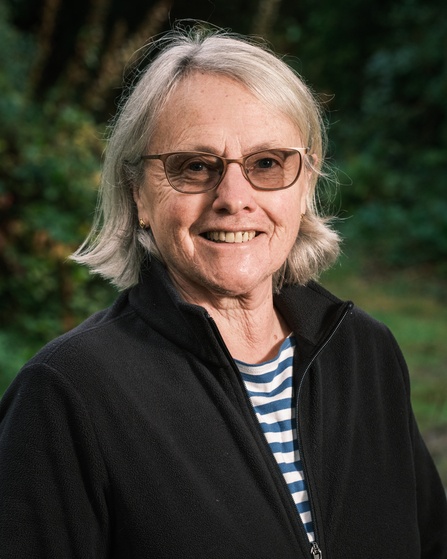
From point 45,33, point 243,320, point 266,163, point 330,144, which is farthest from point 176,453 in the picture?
point 330,144

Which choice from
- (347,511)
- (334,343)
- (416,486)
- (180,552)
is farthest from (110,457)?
(416,486)

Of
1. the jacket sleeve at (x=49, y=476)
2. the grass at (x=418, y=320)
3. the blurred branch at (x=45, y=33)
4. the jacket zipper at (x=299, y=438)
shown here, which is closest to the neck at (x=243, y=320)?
the jacket zipper at (x=299, y=438)

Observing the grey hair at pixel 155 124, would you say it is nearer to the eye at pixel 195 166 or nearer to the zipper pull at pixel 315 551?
the eye at pixel 195 166

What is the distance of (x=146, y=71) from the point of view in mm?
1750

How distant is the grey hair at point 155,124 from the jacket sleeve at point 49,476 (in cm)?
56

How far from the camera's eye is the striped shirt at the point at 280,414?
1.55 m

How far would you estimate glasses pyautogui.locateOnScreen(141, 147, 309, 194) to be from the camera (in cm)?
160

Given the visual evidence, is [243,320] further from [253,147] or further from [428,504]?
[428,504]

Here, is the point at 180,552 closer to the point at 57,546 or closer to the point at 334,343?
the point at 57,546

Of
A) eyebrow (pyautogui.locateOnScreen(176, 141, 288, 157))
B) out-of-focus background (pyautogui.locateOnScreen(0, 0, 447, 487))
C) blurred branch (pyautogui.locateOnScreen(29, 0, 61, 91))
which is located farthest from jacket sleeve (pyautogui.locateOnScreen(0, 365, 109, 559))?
blurred branch (pyautogui.locateOnScreen(29, 0, 61, 91))

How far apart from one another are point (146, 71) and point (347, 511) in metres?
1.36

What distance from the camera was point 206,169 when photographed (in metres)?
1.61

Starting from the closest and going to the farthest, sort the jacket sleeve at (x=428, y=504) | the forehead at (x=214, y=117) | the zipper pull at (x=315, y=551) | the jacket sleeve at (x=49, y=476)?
1. the jacket sleeve at (x=49, y=476)
2. the zipper pull at (x=315, y=551)
3. the forehead at (x=214, y=117)
4. the jacket sleeve at (x=428, y=504)

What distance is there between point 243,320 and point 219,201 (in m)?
0.38
